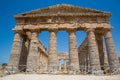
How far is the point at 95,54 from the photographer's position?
60.4ft

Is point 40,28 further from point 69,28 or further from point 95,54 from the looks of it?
point 95,54

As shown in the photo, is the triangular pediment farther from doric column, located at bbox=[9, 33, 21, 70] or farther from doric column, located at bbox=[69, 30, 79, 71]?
doric column, located at bbox=[9, 33, 21, 70]

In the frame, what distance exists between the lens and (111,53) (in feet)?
61.3

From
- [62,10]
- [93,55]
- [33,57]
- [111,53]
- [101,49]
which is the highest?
[62,10]

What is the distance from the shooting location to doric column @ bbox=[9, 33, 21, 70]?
1888 centimetres

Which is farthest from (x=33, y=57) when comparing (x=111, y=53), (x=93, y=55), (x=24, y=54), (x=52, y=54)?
(x=111, y=53)

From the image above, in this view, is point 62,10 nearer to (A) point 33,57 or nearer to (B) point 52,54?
(B) point 52,54

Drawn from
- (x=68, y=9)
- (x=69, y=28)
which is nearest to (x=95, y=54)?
(x=69, y=28)

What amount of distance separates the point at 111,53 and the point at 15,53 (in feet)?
48.0

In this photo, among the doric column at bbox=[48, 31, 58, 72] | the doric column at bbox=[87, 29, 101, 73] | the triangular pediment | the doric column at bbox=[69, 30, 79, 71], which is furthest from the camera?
the triangular pediment

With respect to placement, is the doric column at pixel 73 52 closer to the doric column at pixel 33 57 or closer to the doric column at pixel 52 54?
the doric column at pixel 52 54

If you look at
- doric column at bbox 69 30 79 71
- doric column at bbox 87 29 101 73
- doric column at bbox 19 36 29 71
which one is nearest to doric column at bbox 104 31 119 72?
doric column at bbox 87 29 101 73

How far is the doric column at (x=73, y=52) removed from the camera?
1809 cm

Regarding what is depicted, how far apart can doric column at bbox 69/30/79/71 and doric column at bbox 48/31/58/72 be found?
2.29m
